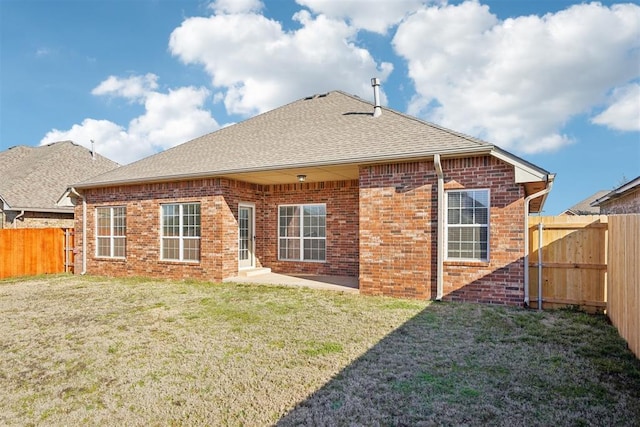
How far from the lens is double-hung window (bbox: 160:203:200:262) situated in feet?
37.5

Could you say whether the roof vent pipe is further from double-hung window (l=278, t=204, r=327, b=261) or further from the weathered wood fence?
the weathered wood fence

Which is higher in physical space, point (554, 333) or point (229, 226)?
point (229, 226)

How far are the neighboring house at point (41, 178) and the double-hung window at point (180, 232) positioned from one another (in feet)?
18.5

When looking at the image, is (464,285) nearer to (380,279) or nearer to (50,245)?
(380,279)

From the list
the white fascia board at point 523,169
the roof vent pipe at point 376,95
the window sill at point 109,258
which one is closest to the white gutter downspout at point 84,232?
the window sill at point 109,258

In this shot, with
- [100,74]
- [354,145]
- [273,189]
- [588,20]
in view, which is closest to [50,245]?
[100,74]

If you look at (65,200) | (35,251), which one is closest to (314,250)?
(65,200)

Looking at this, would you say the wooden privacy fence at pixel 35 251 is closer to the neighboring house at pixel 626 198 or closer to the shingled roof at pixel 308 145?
the shingled roof at pixel 308 145

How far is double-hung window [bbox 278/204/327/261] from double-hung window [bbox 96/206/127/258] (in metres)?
5.47

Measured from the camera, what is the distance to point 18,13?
37.0ft

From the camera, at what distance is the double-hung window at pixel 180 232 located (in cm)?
1144

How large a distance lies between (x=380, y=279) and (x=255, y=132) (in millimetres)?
6962

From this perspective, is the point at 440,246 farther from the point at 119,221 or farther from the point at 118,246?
the point at 118,246

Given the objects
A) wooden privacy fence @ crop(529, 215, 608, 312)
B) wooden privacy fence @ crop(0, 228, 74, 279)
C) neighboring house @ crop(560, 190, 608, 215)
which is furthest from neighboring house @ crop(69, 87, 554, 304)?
neighboring house @ crop(560, 190, 608, 215)
